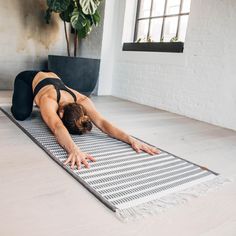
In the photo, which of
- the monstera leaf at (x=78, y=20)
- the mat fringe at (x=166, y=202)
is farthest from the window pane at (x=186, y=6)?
the mat fringe at (x=166, y=202)

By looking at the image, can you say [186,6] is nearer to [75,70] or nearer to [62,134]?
[75,70]

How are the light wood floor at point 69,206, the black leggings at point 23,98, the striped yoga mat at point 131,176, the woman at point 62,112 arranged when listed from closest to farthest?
the light wood floor at point 69,206 → the striped yoga mat at point 131,176 → the woman at point 62,112 → the black leggings at point 23,98

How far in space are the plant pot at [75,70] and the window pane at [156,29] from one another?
3.17 ft

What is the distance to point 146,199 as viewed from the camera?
1.25 metres

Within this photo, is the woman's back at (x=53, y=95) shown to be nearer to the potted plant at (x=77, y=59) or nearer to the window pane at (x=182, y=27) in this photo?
the potted plant at (x=77, y=59)

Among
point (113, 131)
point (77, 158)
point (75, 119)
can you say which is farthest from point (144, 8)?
point (77, 158)

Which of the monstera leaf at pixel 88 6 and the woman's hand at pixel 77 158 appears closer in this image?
the woman's hand at pixel 77 158

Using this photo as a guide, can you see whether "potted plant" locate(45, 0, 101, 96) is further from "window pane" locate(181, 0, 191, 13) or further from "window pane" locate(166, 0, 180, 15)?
"window pane" locate(181, 0, 191, 13)

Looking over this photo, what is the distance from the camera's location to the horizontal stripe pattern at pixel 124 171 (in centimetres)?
129

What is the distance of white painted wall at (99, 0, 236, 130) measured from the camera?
2.86 metres

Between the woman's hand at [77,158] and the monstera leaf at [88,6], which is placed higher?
the monstera leaf at [88,6]

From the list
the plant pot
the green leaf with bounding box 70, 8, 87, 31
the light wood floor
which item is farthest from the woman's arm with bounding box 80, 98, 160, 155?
the green leaf with bounding box 70, 8, 87, 31

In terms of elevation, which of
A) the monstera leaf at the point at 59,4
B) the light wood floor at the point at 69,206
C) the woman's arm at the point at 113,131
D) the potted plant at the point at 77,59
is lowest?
the light wood floor at the point at 69,206

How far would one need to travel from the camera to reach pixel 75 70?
3.73m
